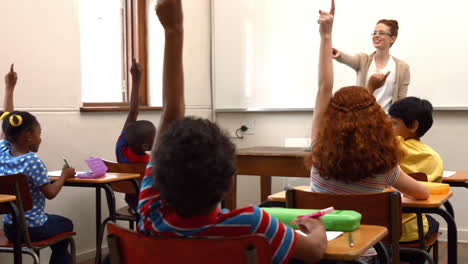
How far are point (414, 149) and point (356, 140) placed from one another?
3.20 ft

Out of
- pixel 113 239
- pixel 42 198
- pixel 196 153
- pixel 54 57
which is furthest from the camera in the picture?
pixel 54 57

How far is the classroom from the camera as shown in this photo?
4.24 m

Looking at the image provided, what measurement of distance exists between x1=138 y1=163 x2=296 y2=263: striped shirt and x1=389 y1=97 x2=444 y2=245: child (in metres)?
1.50

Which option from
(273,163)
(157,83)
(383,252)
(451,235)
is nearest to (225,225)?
(383,252)

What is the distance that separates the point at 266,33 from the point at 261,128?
88cm

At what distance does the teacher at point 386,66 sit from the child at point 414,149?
1271 mm

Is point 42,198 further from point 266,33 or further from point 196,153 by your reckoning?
point 266,33

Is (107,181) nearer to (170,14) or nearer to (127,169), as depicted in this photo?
(127,169)

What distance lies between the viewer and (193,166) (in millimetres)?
1227

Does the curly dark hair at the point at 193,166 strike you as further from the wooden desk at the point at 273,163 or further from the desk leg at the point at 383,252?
the wooden desk at the point at 273,163

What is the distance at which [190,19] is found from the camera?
19.2 ft

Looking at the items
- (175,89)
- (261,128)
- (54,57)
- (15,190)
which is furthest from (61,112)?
(175,89)

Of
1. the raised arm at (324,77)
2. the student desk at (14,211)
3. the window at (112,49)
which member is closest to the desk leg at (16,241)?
the student desk at (14,211)

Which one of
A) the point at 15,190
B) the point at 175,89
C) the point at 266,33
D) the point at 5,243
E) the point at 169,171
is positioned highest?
the point at 266,33
